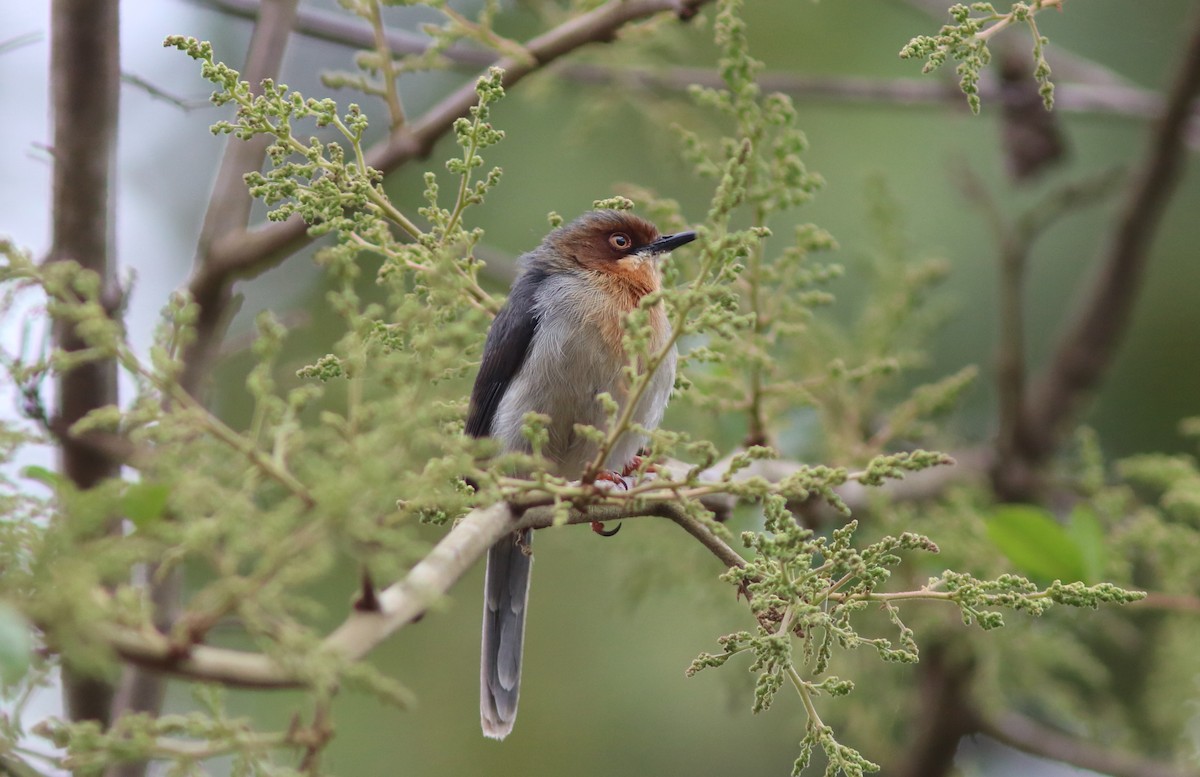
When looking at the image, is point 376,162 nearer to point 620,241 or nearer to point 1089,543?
point 620,241

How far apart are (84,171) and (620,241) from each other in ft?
6.58

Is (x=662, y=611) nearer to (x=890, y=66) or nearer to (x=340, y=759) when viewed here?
(x=340, y=759)

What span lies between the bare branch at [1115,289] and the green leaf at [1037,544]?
6.31 feet

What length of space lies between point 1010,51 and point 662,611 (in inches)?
155

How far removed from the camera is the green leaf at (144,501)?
202 cm

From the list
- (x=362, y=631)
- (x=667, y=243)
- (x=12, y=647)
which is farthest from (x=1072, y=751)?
(x=12, y=647)

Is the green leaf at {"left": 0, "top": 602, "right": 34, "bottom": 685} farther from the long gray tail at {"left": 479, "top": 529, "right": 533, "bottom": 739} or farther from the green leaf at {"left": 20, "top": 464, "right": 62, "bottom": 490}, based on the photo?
the long gray tail at {"left": 479, "top": 529, "right": 533, "bottom": 739}

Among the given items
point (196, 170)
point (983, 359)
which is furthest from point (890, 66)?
point (196, 170)

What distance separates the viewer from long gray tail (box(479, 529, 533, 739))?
3.85 metres

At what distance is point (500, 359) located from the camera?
4.29m

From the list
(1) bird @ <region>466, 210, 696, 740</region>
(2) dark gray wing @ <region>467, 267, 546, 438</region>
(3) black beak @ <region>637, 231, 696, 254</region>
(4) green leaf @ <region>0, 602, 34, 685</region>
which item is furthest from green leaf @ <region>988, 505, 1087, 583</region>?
(4) green leaf @ <region>0, 602, 34, 685</region>

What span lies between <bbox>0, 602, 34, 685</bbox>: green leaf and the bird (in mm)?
2427

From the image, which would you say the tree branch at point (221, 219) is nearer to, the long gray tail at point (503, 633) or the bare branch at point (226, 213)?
the bare branch at point (226, 213)

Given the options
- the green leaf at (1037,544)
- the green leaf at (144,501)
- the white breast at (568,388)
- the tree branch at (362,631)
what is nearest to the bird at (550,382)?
the white breast at (568,388)
